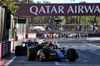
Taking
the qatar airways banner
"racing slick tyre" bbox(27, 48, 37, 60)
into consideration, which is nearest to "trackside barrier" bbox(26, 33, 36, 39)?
the qatar airways banner

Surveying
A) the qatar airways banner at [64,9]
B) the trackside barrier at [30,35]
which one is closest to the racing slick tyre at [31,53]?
the qatar airways banner at [64,9]

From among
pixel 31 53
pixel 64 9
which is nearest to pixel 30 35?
pixel 64 9

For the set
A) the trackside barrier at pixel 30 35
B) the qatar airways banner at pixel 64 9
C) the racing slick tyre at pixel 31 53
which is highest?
the qatar airways banner at pixel 64 9

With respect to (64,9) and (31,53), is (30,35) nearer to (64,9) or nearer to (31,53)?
(64,9)

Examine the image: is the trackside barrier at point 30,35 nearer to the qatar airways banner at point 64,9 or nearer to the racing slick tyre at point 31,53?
the qatar airways banner at point 64,9

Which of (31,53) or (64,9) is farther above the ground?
(64,9)

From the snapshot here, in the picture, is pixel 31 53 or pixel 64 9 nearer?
pixel 31 53

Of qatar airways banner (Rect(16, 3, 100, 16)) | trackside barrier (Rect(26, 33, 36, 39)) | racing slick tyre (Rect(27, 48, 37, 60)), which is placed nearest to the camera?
racing slick tyre (Rect(27, 48, 37, 60))

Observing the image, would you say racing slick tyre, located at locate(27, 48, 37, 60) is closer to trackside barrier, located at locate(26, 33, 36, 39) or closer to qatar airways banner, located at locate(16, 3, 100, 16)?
qatar airways banner, located at locate(16, 3, 100, 16)

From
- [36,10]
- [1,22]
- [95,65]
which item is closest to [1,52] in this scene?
[1,22]

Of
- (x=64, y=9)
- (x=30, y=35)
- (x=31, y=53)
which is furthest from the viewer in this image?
(x=30, y=35)

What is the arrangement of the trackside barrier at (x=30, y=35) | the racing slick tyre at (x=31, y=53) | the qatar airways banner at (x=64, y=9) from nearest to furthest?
1. the racing slick tyre at (x=31, y=53)
2. the qatar airways banner at (x=64, y=9)
3. the trackside barrier at (x=30, y=35)

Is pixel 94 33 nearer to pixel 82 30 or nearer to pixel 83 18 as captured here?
pixel 82 30

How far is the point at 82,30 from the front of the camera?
63.4m
